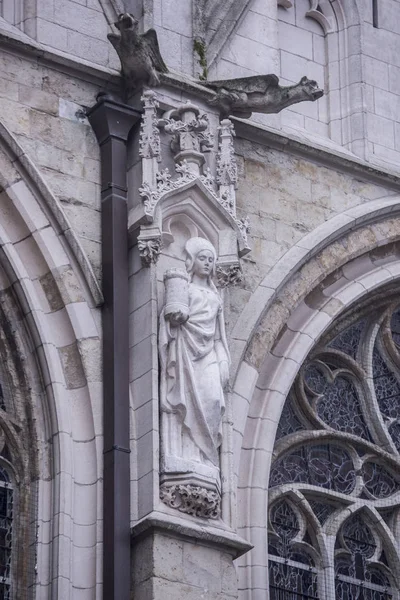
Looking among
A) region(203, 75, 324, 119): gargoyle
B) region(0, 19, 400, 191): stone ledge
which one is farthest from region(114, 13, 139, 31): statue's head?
region(203, 75, 324, 119): gargoyle

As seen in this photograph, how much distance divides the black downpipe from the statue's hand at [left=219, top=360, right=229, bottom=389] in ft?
2.27

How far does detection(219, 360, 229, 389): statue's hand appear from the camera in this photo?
653 inches

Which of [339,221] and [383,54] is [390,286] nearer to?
[339,221]

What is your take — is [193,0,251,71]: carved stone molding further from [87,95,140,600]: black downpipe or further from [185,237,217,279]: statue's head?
[185,237,217,279]: statue's head

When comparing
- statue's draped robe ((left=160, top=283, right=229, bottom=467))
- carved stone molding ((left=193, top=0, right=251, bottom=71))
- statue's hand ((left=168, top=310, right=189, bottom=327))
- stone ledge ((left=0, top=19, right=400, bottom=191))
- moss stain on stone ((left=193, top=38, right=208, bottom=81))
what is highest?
carved stone molding ((left=193, top=0, right=251, bottom=71))

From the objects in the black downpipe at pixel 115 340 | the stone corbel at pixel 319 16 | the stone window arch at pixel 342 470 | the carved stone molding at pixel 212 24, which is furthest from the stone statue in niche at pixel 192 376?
the stone corbel at pixel 319 16

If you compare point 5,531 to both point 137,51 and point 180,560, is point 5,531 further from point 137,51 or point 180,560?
point 137,51

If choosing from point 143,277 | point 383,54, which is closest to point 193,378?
point 143,277

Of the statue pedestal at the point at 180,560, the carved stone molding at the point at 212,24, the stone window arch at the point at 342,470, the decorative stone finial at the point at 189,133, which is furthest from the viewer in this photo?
the carved stone molding at the point at 212,24

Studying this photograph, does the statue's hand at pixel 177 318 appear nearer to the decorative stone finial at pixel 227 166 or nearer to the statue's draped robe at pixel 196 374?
the statue's draped robe at pixel 196 374

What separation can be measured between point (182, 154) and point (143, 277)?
1130 millimetres

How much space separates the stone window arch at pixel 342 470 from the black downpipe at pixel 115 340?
1.96 meters

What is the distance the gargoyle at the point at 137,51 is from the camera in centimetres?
1747

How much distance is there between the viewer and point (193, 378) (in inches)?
644
